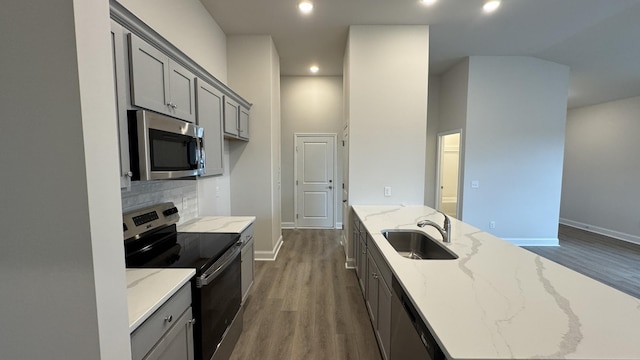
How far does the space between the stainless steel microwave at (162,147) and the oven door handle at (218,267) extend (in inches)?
25.1

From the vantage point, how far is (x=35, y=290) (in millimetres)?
764

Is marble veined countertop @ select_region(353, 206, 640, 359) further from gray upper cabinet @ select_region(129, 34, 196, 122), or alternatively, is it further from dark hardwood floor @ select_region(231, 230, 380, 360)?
gray upper cabinet @ select_region(129, 34, 196, 122)

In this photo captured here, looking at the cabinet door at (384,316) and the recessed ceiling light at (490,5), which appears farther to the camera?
the recessed ceiling light at (490,5)

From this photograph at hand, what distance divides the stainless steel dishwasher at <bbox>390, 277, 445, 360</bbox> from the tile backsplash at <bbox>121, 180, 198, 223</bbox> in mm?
1722

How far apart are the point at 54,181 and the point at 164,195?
5.37 feet

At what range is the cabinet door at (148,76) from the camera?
1.42 m

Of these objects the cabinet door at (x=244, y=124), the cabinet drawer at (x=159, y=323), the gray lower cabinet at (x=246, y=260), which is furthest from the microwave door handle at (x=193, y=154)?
the cabinet door at (x=244, y=124)

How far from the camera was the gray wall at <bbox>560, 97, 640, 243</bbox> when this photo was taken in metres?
5.11

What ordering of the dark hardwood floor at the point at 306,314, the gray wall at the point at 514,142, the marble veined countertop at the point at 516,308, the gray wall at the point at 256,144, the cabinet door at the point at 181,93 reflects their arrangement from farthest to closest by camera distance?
the gray wall at the point at 514,142
the gray wall at the point at 256,144
the dark hardwood floor at the point at 306,314
the cabinet door at the point at 181,93
the marble veined countertop at the point at 516,308

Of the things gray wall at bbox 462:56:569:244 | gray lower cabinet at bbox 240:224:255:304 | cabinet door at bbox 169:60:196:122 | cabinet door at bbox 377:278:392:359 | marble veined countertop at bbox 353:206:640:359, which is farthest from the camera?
gray wall at bbox 462:56:569:244

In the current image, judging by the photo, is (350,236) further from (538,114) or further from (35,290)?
(538,114)

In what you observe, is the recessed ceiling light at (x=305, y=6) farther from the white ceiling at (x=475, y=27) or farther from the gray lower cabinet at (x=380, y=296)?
the gray lower cabinet at (x=380, y=296)

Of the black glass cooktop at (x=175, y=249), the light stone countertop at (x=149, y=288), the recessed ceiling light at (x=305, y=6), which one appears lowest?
the light stone countertop at (x=149, y=288)

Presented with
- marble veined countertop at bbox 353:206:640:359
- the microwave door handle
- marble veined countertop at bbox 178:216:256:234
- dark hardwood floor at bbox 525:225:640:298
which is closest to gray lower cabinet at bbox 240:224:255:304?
marble veined countertop at bbox 178:216:256:234
